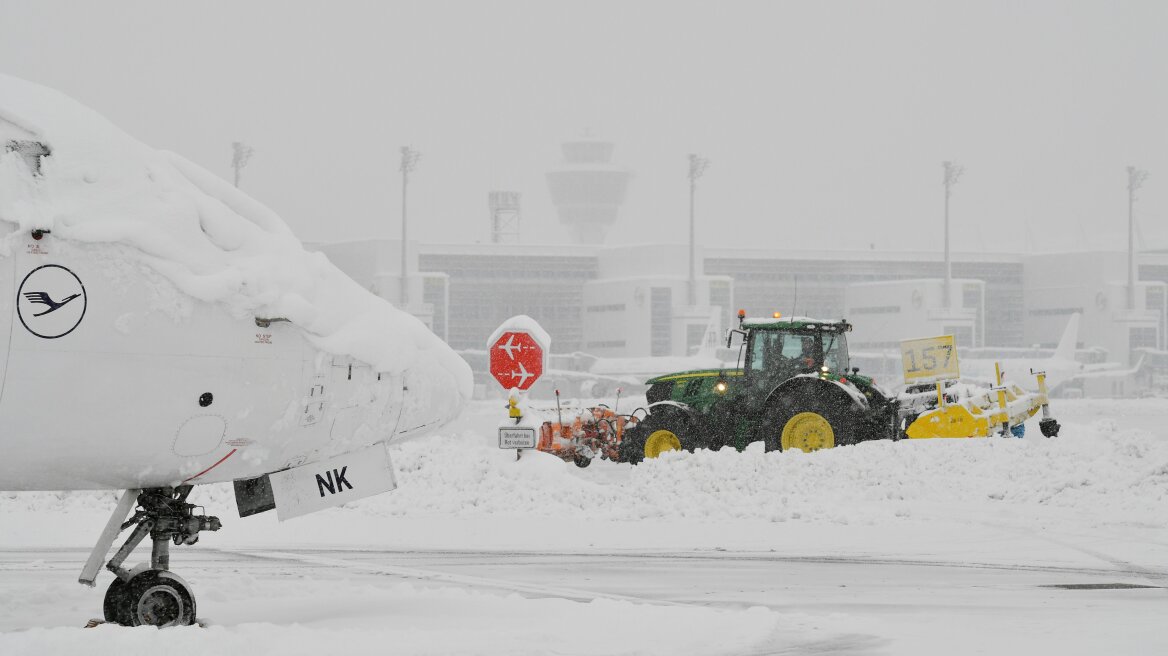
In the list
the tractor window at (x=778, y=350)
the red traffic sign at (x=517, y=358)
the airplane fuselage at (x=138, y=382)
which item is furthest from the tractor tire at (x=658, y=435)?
the airplane fuselage at (x=138, y=382)

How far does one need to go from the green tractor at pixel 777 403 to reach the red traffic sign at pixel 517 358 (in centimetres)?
345

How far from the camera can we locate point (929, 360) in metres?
22.5

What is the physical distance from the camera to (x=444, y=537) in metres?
14.5

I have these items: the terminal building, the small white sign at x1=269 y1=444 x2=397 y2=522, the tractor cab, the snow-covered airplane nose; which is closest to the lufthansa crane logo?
the small white sign at x1=269 y1=444 x2=397 y2=522

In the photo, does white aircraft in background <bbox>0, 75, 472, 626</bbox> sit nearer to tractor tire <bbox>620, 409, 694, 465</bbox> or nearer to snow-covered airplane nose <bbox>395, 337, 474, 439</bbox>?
snow-covered airplane nose <bbox>395, 337, 474, 439</bbox>

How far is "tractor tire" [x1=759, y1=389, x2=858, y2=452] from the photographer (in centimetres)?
2041

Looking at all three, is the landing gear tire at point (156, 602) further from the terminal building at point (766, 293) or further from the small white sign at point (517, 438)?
the terminal building at point (766, 293)

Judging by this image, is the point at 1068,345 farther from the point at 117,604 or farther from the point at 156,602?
the point at 117,604

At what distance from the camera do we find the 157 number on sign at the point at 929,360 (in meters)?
22.3

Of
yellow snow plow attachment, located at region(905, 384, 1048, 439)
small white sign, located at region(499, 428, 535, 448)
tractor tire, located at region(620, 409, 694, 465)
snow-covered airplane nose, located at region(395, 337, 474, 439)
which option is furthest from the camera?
tractor tire, located at region(620, 409, 694, 465)

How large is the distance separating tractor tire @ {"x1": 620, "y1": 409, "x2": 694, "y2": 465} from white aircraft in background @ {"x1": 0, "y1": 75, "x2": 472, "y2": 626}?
45.1 ft

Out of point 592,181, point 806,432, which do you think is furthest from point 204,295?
point 592,181

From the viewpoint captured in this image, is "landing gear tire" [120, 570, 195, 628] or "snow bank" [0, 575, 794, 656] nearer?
"snow bank" [0, 575, 794, 656]

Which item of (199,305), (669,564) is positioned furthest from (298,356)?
(669,564)
